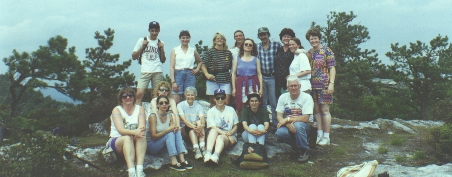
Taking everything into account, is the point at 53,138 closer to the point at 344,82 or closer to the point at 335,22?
the point at 344,82

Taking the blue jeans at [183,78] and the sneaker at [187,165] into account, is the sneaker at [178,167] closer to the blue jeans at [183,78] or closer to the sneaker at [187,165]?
the sneaker at [187,165]

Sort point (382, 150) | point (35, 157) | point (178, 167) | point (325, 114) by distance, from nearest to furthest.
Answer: point (35, 157) < point (178, 167) < point (325, 114) < point (382, 150)

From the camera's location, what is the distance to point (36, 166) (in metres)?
5.57

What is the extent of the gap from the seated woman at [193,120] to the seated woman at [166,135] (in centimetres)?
39

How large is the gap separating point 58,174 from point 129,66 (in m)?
23.5

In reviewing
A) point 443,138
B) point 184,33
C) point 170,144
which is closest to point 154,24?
point 184,33

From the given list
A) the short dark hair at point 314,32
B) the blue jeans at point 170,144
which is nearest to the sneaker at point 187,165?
the blue jeans at point 170,144

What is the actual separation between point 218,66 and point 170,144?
1967mm

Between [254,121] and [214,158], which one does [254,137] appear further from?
[214,158]

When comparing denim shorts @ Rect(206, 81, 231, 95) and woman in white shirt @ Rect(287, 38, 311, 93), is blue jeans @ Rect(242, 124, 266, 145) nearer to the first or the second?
denim shorts @ Rect(206, 81, 231, 95)

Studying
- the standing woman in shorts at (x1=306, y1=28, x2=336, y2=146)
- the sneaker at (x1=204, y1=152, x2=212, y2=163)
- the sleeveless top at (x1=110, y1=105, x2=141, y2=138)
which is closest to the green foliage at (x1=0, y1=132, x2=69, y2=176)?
the sleeveless top at (x1=110, y1=105, x2=141, y2=138)

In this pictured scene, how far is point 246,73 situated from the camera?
751cm

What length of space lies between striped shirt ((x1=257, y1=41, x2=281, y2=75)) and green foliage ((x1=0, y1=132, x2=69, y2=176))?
3947 mm

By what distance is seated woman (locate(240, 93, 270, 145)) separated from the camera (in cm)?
689
